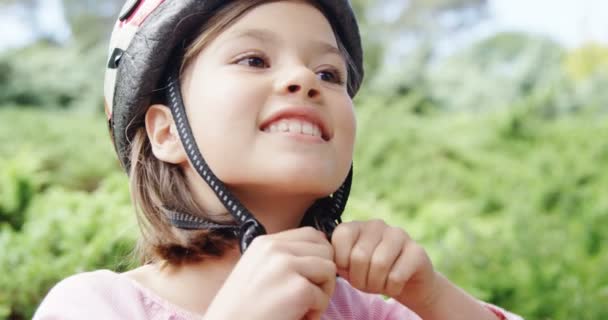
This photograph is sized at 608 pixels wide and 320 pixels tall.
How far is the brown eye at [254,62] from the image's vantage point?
1.84m

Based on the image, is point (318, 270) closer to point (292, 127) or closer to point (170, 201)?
point (292, 127)

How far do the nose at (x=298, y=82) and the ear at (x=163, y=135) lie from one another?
1.19ft

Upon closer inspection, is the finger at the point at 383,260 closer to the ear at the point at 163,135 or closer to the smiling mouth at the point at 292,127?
the smiling mouth at the point at 292,127

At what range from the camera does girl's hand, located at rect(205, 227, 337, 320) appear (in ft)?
4.93

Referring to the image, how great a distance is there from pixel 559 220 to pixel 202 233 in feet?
16.1

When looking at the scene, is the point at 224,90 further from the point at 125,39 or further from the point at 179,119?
the point at 125,39

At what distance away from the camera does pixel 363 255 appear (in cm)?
168

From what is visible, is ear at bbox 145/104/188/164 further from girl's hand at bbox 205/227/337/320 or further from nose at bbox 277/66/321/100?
girl's hand at bbox 205/227/337/320

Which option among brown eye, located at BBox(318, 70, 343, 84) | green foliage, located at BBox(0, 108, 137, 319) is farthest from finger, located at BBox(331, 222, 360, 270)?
green foliage, located at BBox(0, 108, 137, 319)

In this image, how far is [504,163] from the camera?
7.76 m

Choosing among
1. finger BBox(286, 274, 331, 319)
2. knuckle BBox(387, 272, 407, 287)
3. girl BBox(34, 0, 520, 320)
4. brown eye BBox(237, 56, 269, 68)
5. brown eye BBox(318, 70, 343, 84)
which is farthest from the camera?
brown eye BBox(318, 70, 343, 84)

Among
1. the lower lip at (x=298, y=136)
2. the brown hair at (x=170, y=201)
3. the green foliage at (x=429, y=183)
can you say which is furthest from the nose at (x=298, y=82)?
the green foliage at (x=429, y=183)

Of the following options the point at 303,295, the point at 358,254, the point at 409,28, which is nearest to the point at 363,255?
the point at 358,254

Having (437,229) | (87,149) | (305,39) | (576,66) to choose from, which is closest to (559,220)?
(437,229)
